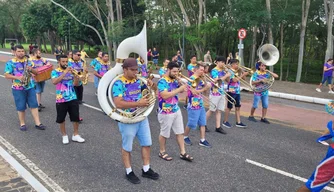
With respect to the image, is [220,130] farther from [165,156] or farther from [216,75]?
[165,156]

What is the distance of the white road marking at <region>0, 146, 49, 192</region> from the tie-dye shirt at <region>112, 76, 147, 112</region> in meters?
1.59

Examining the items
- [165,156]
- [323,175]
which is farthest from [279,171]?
[165,156]

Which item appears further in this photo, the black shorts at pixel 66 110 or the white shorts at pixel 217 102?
the white shorts at pixel 217 102

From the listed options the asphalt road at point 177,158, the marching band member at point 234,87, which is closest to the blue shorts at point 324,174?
the asphalt road at point 177,158

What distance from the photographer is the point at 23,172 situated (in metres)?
4.47

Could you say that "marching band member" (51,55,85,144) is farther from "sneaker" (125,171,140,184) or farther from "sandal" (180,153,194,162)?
"sandal" (180,153,194,162)

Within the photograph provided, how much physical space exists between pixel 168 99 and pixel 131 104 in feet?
3.42

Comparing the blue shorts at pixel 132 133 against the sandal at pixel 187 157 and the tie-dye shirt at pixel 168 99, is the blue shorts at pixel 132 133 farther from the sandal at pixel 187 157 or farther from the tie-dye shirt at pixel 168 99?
the sandal at pixel 187 157

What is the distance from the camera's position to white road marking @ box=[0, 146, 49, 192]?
4078 mm

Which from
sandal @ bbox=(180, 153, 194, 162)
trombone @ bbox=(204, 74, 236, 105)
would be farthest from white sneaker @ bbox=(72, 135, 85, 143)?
trombone @ bbox=(204, 74, 236, 105)

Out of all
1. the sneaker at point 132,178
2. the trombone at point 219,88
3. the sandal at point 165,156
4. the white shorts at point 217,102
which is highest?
the trombone at point 219,88

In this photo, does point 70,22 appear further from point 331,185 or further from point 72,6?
point 331,185

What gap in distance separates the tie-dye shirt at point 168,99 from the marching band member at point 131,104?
0.43 m

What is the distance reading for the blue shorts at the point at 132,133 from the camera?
13.6 feet
